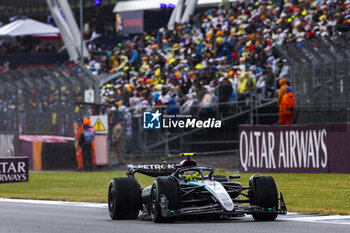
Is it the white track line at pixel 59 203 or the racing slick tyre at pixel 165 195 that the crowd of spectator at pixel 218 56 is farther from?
the racing slick tyre at pixel 165 195

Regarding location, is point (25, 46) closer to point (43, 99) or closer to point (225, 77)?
point (43, 99)

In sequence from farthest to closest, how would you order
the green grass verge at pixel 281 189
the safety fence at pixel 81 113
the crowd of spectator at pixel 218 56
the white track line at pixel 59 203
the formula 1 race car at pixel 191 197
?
1. the crowd of spectator at pixel 218 56
2. the safety fence at pixel 81 113
3. the white track line at pixel 59 203
4. the green grass verge at pixel 281 189
5. the formula 1 race car at pixel 191 197

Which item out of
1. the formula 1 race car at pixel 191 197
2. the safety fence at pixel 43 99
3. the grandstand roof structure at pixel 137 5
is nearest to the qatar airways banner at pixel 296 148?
the safety fence at pixel 43 99

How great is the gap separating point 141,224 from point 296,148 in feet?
35.0

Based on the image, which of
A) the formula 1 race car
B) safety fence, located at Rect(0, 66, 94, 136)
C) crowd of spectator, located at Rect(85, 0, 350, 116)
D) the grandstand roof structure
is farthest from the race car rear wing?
the grandstand roof structure

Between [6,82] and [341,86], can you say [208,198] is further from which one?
[6,82]

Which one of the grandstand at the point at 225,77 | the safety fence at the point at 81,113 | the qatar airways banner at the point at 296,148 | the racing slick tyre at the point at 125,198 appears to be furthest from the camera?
the safety fence at the point at 81,113

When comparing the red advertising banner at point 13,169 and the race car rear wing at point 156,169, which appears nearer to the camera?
the race car rear wing at point 156,169

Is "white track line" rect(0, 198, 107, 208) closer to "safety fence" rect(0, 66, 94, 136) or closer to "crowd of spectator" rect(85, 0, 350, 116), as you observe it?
"crowd of spectator" rect(85, 0, 350, 116)

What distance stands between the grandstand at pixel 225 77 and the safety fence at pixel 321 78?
25 millimetres

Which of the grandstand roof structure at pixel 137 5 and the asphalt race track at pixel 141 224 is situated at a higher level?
the grandstand roof structure at pixel 137 5

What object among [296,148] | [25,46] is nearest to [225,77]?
[296,148]

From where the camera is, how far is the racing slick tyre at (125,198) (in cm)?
1201

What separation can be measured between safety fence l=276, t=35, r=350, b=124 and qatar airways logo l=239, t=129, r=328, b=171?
148 centimetres
